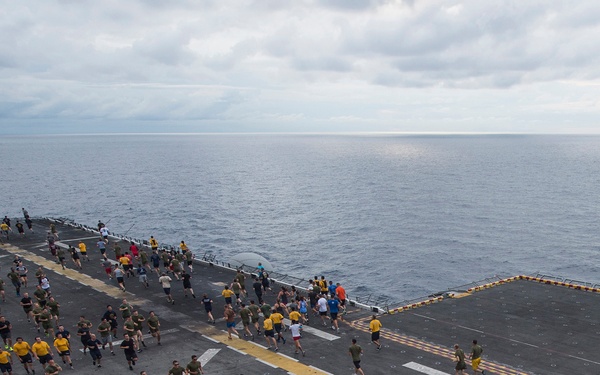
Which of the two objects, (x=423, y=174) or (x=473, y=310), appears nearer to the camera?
(x=473, y=310)

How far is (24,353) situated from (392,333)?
16.8m

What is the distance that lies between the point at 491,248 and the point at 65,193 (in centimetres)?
10124

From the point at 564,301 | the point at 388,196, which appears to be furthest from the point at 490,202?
the point at 564,301

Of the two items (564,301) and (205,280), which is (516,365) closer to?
(564,301)

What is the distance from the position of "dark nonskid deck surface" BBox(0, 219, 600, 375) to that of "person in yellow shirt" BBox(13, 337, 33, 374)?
0.65 metres

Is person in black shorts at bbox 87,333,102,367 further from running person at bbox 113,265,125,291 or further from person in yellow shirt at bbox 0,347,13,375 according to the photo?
running person at bbox 113,265,125,291

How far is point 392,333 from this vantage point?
26.0 metres

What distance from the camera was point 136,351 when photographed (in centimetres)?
2394

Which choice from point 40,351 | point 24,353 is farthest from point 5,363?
point 40,351

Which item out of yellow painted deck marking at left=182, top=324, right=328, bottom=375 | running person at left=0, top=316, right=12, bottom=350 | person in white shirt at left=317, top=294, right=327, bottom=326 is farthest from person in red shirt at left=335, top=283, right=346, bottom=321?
running person at left=0, top=316, right=12, bottom=350

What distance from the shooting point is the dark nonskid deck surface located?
22172 millimetres

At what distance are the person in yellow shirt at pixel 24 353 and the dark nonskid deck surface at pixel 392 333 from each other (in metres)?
0.65

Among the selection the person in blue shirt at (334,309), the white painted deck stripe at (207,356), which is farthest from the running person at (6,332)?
the person in blue shirt at (334,309)

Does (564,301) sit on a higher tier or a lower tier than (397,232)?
higher
